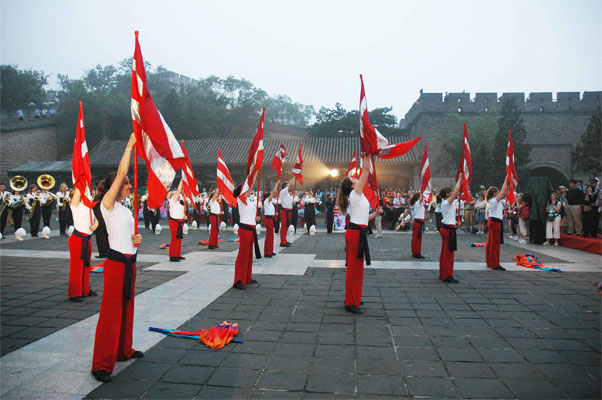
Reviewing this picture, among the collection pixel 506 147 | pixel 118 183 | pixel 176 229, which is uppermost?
pixel 506 147

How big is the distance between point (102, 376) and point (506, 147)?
30269 millimetres

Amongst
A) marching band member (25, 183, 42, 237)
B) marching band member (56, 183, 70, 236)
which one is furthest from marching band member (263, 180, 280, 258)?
marching band member (25, 183, 42, 237)

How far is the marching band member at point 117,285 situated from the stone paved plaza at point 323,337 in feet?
0.58

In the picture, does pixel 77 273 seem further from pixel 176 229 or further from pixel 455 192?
pixel 455 192

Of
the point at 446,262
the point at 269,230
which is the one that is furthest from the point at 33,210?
the point at 446,262

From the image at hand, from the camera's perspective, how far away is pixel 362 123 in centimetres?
512

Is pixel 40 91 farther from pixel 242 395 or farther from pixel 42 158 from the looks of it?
pixel 242 395

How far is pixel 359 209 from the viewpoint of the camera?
5137 mm

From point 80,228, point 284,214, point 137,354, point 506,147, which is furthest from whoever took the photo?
point 506,147

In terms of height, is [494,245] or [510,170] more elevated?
[510,170]

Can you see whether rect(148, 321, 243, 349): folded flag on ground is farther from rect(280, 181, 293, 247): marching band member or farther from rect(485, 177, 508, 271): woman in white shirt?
rect(280, 181, 293, 247): marching band member

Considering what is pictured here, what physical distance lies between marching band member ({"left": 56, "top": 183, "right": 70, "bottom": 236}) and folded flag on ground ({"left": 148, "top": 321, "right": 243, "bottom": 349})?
1121 cm

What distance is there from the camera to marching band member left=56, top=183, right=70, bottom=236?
13180 millimetres

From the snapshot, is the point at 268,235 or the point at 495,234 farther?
the point at 268,235
